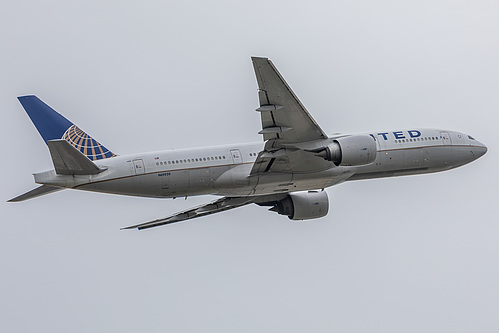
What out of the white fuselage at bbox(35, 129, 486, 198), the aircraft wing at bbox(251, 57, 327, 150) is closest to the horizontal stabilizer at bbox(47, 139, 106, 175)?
the white fuselage at bbox(35, 129, 486, 198)

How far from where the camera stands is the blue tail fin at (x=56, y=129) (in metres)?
45.2

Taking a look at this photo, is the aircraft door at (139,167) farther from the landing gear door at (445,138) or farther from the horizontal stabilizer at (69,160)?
the landing gear door at (445,138)

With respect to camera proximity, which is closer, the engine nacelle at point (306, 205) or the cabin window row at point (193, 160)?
the cabin window row at point (193, 160)

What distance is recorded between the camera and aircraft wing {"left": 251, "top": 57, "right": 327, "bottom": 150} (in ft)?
128

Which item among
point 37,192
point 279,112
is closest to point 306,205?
point 279,112

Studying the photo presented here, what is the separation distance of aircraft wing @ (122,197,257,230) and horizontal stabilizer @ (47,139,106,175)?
8376mm

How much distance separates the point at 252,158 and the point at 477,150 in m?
15.1

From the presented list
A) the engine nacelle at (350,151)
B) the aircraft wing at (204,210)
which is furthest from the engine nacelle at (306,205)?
the engine nacelle at (350,151)

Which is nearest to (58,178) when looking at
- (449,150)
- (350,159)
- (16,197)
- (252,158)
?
(16,197)

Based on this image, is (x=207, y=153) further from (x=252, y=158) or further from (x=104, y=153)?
(x=104, y=153)

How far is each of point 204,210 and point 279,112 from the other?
1164 cm

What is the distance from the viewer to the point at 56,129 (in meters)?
45.5

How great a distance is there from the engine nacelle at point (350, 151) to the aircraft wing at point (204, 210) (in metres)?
7.97

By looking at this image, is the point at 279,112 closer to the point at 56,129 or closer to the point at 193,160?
the point at 193,160
